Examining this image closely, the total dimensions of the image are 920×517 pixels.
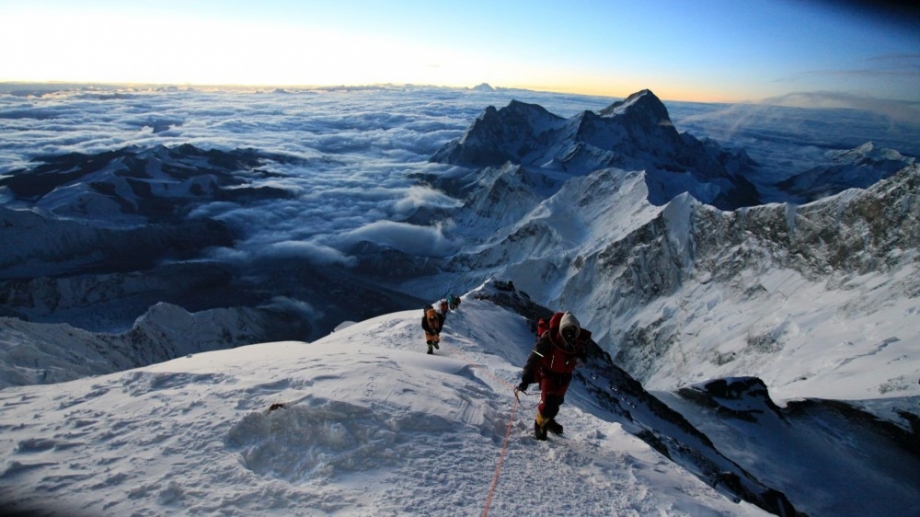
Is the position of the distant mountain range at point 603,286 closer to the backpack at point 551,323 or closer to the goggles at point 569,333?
the backpack at point 551,323

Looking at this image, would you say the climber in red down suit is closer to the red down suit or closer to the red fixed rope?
the red down suit

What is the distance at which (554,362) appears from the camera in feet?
27.8

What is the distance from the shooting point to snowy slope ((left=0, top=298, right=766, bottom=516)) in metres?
5.98

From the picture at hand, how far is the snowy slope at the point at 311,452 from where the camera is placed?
5980mm

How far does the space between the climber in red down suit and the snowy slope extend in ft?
2.58

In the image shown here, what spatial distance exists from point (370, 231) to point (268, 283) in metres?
52.8

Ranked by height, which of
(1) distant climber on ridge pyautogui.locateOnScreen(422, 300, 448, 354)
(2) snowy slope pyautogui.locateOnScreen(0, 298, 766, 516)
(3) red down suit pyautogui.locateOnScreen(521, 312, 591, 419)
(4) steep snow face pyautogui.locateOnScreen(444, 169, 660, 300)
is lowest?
(4) steep snow face pyautogui.locateOnScreen(444, 169, 660, 300)

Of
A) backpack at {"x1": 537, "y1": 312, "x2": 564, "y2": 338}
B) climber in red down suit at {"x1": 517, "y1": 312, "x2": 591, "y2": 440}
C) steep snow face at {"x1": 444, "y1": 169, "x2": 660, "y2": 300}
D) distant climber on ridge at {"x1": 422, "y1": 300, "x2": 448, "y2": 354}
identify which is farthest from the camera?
steep snow face at {"x1": 444, "y1": 169, "x2": 660, "y2": 300}

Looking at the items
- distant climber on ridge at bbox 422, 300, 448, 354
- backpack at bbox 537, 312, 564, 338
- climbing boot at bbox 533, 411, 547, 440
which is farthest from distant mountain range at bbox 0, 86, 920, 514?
backpack at bbox 537, 312, 564, 338

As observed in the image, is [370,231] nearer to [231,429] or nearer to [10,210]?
[10,210]

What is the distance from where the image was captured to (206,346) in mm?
83875

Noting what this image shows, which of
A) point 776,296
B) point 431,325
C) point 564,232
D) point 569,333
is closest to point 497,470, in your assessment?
point 569,333

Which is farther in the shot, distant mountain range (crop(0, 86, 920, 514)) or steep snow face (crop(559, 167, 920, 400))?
steep snow face (crop(559, 167, 920, 400))

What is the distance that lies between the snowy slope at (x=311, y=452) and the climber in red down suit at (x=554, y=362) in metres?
0.79
